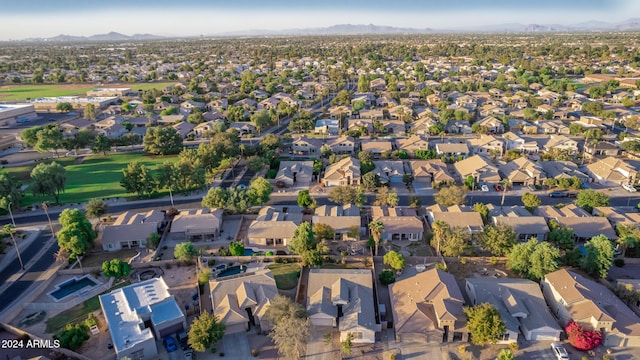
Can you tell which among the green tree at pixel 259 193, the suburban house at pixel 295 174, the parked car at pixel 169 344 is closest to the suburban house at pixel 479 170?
the suburban house at pixel 295 174

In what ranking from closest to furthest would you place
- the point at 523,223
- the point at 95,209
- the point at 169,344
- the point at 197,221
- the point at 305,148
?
1. the point at 169,344
2. the point at 523,223
3. the point at 197,221
4. the point at 95,209
5. the point at 305,148

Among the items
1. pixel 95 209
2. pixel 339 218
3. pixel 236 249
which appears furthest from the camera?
pixel 95 209

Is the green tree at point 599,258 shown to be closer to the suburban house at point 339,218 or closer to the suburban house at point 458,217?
the suburban house at point 458,217

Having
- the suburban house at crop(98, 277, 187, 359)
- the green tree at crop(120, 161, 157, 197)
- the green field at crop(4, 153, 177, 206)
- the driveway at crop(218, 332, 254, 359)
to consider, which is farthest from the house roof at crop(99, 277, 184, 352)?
the green field at crop(4, 153, 177, 206)

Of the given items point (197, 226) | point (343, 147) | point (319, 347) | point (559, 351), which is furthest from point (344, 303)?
point (343, 147)

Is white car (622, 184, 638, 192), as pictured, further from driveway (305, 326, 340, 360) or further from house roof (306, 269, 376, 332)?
driveway (305, 326, 340, 360)

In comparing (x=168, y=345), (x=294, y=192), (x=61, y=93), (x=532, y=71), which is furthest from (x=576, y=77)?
(x=61, y=93)

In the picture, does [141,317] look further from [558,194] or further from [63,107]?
[63,107]
